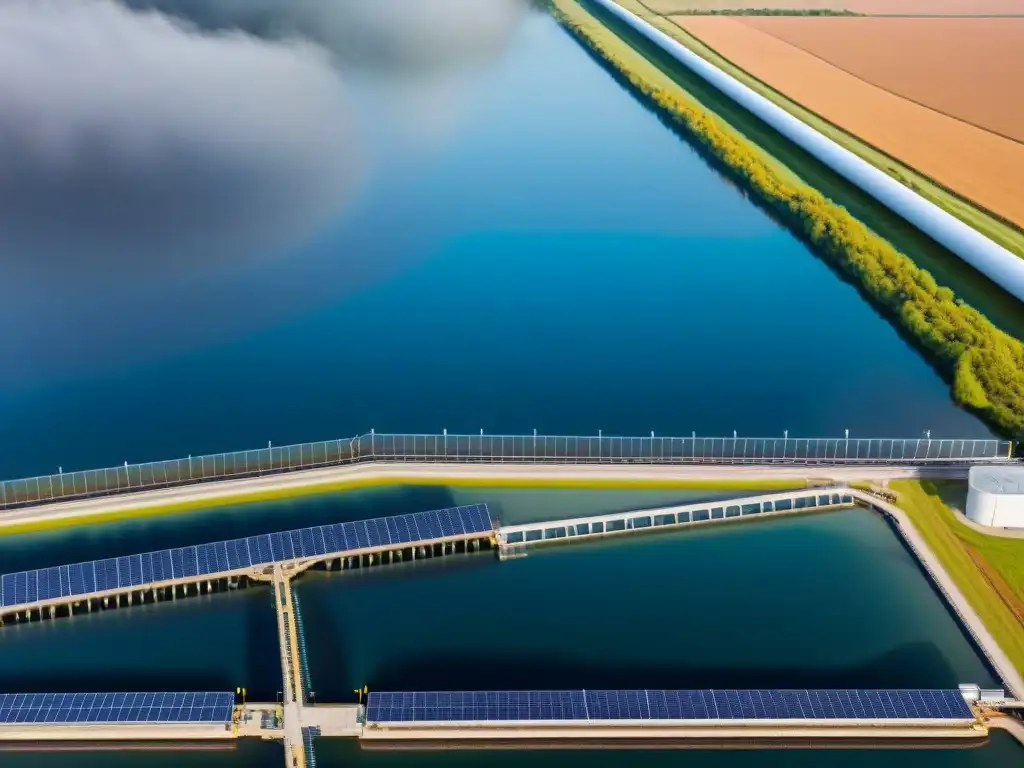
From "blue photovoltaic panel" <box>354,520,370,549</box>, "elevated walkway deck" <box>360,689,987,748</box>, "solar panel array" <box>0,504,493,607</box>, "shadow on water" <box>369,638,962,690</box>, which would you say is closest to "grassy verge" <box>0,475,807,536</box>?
"solar panel array" <box>0,504,493,607</box>

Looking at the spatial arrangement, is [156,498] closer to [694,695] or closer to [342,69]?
[694,695]

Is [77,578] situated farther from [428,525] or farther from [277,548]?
[428,525]

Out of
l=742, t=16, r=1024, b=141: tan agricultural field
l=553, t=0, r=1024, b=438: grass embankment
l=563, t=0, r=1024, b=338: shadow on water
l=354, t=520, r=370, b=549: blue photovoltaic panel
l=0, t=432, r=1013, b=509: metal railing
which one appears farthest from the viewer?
l=742, t=16, r=1024, b=141: tan agricultural field

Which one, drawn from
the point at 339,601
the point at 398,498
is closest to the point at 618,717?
the point at 339,601

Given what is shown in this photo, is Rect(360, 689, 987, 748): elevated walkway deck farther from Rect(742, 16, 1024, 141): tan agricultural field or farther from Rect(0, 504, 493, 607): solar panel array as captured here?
Rect(742, 16, 1024, 141): tan agricultural field

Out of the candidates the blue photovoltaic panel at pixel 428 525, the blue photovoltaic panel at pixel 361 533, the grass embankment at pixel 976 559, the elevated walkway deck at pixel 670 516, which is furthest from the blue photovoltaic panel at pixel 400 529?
the grass embankment at pixel 976 559
